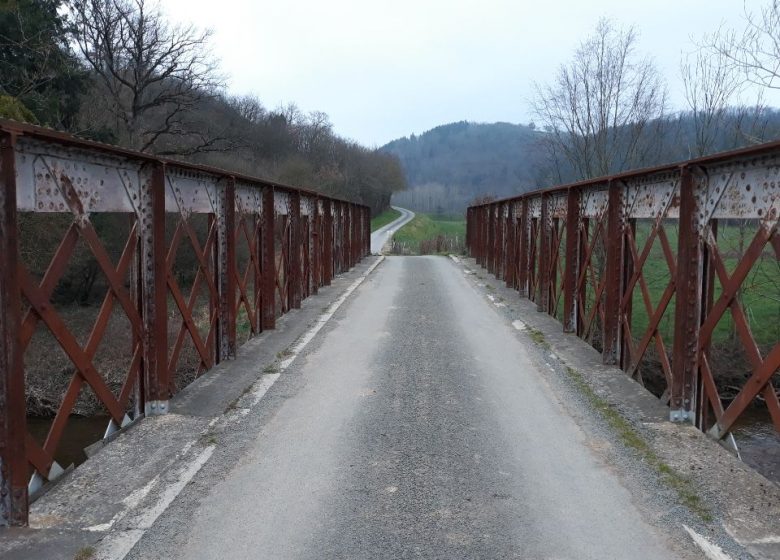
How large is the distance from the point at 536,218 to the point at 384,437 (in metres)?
10.8

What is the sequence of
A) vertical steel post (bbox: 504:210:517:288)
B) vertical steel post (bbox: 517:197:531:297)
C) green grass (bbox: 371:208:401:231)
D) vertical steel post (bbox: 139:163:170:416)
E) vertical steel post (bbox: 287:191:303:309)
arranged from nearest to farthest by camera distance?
vertical steel post (bbox: 139:163:170:416) < vertical steel post (bbox: 287:191:303:309) < vertical steel post (bbox: 517:197:531:297) < vertical steel post (bbox: 504:210:517:288) < green grass (bbox: 371:208:401:231)

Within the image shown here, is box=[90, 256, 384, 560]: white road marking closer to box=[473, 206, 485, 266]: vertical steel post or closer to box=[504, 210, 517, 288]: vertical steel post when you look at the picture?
box=[504, 210, 517, 288]: vertical steel post

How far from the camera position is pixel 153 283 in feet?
19.8

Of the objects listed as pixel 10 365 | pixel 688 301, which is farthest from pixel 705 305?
pixel 10 365

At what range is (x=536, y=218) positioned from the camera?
1548 centimetres

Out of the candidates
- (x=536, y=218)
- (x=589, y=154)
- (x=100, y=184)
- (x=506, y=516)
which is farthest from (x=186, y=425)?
(x=589, y=154)

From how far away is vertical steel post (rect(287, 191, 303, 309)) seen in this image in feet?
43.5

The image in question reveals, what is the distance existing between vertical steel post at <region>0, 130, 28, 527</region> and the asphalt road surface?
2.82 feet

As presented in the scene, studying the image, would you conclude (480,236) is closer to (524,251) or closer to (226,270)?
(524,251)

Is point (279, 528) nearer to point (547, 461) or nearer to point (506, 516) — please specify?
point (506, 516)

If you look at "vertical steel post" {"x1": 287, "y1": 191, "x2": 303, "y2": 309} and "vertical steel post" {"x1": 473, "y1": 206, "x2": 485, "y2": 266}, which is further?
"vertical steel post" {"x1": 473, "y1": 206, "x2": 485, "y2": 266}

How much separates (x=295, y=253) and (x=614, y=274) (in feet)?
23.1

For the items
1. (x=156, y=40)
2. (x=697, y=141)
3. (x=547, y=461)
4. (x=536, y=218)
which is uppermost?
(x=156, y=40)

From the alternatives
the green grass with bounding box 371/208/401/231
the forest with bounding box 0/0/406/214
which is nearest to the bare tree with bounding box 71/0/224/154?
the forest with bounding box 0/0/406/214
